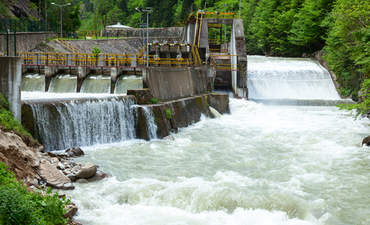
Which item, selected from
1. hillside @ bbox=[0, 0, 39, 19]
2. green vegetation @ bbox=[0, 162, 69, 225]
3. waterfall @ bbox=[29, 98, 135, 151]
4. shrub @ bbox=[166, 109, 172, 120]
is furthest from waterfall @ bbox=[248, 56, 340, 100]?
hillside @ bbox=[0, 0, 39, 19]

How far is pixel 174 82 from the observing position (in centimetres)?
2536

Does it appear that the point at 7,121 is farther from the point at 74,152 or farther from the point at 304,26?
the point at 304,26

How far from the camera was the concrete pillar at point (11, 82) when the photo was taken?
15.0 metres

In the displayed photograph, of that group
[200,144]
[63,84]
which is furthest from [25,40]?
[200,144]

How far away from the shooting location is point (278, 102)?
3328 cm

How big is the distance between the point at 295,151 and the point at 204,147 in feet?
13.1

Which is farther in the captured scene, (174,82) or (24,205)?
(174,82)

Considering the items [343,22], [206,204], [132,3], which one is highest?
[132,3]

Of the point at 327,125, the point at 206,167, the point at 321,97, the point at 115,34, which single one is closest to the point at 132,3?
the point at 115,34

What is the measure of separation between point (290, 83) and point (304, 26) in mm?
14168

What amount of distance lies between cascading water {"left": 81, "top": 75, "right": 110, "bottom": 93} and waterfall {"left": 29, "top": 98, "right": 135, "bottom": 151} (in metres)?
5.82

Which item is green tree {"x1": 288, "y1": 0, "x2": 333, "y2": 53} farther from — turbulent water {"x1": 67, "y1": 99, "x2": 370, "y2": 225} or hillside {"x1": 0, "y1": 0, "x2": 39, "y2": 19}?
hillside {"x1": 0, "y1": 0, "x2": 39, "y2": 19}

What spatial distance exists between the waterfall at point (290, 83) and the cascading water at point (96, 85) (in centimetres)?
1439

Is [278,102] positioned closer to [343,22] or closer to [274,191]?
[343,22]
